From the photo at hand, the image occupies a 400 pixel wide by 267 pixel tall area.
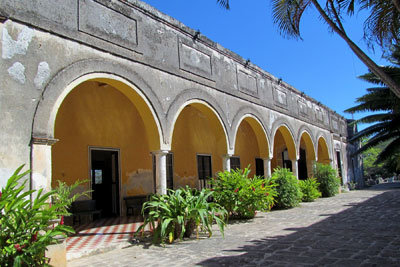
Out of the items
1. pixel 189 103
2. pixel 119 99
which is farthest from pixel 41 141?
pixel 119 99

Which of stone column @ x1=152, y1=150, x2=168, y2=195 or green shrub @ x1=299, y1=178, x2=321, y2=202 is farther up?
stone column @ x1=152, y1=150, x2=168, y2=195

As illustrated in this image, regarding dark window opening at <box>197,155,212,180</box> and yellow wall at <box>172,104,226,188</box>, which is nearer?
yellow wall at <box>172,104,226,188</box>

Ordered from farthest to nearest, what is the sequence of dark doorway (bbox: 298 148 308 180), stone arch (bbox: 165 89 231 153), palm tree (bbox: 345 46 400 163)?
dark doorway (bbox: 298 148 308 180) < palm tree (bbox: 345 46 400 163) < stone arch (bbox: 165 89 231 153)

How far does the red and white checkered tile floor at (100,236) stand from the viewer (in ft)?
19.7

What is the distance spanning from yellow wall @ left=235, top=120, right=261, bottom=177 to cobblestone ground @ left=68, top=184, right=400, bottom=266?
8.33m

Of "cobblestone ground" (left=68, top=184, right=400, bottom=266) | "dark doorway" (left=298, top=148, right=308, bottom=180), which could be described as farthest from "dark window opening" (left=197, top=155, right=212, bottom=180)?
"dark doorway" (left=298, top=148, right=308, bottom=180)

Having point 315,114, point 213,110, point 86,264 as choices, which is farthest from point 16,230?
point 315,114

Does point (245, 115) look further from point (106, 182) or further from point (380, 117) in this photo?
point (380, 117)

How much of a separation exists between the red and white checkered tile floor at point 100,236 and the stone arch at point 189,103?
7.55ft

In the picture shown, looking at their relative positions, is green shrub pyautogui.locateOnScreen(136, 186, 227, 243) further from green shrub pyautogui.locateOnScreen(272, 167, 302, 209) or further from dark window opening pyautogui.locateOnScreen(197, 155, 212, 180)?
dark window opening pyautogui.locateOnScreen(197, 155, 212, 180)

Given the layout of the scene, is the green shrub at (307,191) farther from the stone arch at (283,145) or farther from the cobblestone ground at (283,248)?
the cobblestone ground at (283,248)

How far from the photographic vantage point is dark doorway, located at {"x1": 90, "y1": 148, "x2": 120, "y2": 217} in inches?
409

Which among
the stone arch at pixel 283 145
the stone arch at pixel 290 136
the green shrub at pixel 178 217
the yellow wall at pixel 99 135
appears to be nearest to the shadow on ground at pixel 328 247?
the green shrub at pixel 178 217

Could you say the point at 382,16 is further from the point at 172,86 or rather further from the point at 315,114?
the point at 315,114
